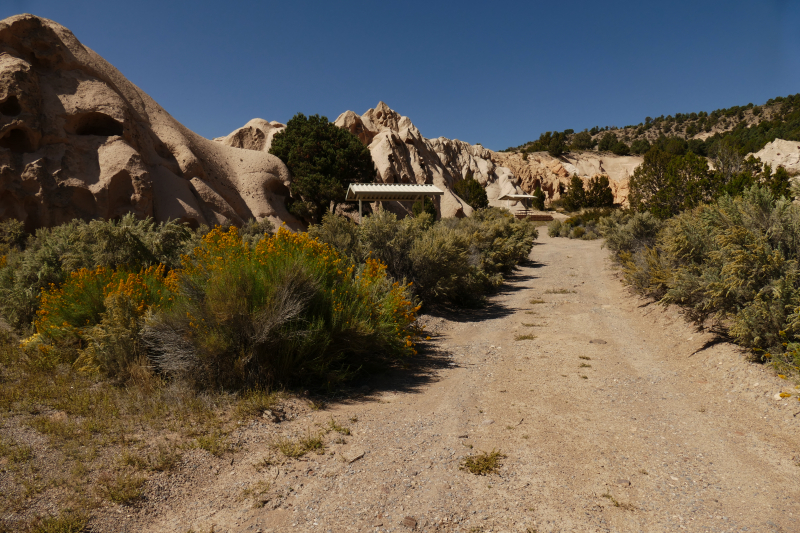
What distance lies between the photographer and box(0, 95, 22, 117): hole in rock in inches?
531

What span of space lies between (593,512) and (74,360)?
232 inches

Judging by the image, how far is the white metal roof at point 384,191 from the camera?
23.3m

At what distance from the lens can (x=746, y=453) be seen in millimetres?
3678

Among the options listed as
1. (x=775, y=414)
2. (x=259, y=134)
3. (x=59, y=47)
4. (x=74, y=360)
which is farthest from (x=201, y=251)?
(x=259, y=134)

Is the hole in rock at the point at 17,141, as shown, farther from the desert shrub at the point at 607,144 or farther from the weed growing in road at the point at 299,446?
the desert shrub at the point at 607,144

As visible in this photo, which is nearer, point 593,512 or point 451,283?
point 593,512

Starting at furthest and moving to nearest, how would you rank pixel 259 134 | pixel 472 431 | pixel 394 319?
pixel 259 134, pixel 394 319, pixel 472 431

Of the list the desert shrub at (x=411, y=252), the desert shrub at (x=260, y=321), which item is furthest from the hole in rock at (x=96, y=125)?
the desert shrub at (x=260, y=321)

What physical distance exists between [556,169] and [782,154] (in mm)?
A: 26709

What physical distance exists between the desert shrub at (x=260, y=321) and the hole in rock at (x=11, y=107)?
44.1 feet

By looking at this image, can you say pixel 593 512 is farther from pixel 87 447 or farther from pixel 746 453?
pixel 87 447

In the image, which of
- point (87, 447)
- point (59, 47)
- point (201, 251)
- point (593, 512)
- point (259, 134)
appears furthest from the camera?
point (259, 134)

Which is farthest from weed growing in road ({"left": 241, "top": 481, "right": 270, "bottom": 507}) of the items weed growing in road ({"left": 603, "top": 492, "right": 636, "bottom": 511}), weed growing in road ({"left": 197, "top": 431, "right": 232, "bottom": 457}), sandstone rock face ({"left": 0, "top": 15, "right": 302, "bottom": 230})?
sandstone rock face ({"left": 0, "top": 15, "right": 302, "bottom": 230})

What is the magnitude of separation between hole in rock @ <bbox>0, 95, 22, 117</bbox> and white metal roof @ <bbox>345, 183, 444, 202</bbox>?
44.5 feet
